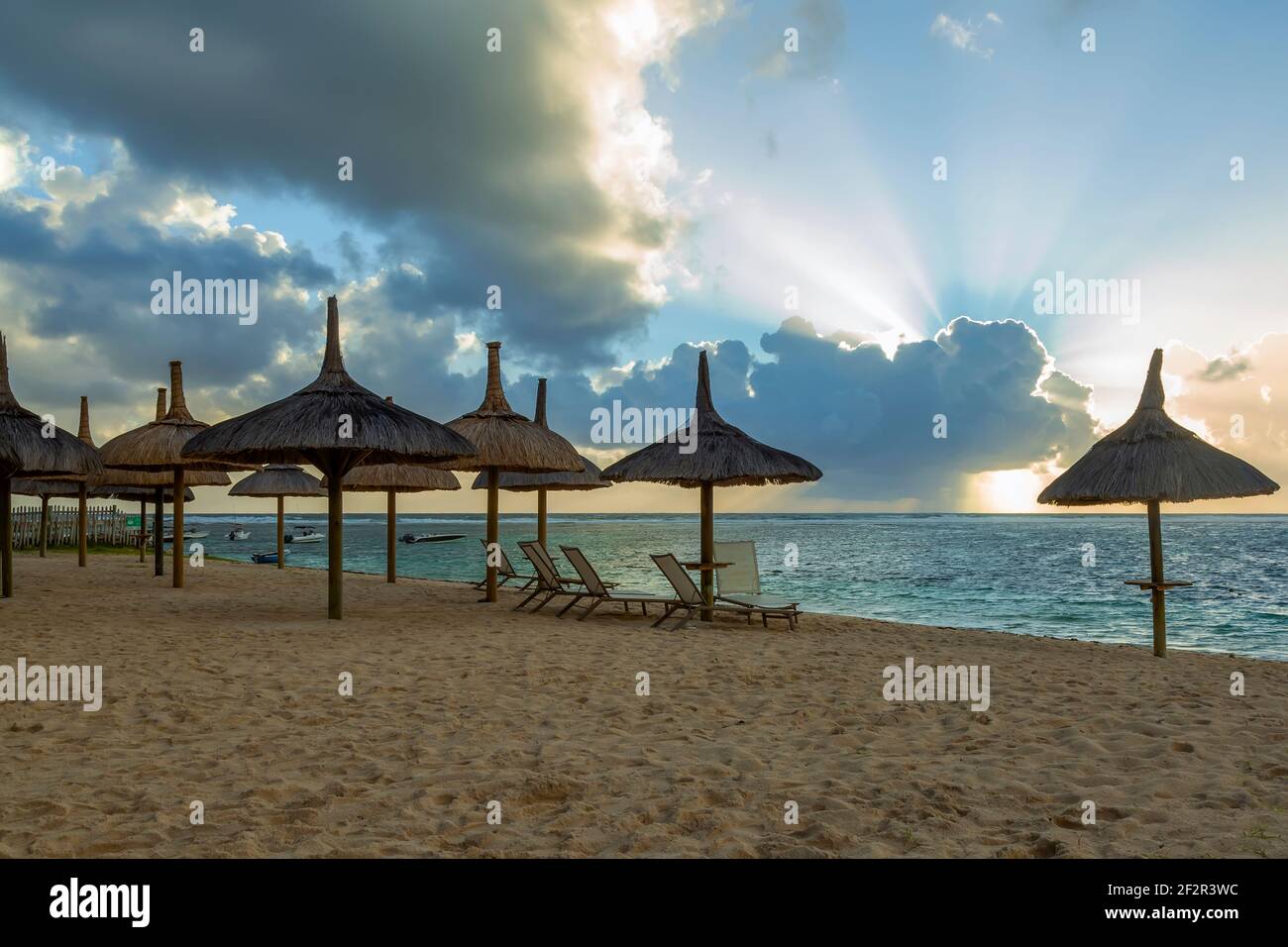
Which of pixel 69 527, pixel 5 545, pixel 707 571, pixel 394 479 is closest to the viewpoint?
pixel 707 571

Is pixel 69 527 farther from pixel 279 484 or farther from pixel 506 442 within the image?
pixel 506 442

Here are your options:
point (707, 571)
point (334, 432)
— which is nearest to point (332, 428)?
point (334, 432)

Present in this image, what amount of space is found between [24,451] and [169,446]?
2.32 meters

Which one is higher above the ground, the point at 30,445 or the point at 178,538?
the point at 30,445

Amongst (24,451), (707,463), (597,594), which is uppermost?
(24,451)

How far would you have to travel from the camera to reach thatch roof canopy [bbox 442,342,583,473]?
11.7 m

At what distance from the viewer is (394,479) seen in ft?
49.4

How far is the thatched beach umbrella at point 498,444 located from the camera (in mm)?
11672

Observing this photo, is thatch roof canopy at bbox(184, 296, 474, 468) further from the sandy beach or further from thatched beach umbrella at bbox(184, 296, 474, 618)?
the sandy beach

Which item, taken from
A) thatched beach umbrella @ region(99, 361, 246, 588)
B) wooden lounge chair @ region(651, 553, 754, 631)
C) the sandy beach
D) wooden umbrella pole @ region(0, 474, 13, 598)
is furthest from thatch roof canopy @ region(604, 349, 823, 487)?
wooden umbrella pole @ region(0, 474, 13, 598)

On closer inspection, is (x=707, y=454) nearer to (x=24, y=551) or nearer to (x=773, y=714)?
(x=773, y=714)
